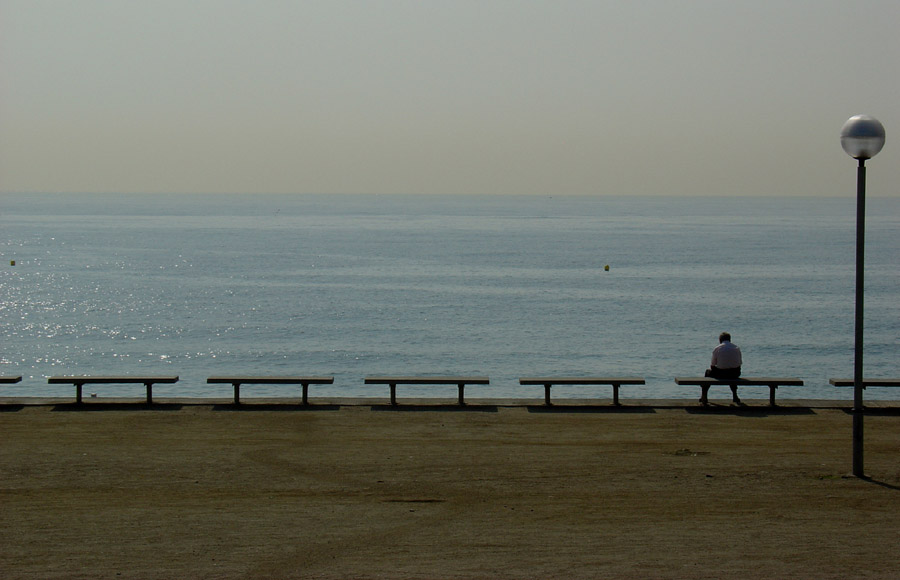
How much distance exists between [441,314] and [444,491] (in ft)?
143

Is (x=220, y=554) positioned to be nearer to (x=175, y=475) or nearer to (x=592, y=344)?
(x=175, y=475)

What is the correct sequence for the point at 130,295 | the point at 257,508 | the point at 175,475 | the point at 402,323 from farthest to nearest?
1. the point at 130,295
2. the point at 402,323
3. the point at 175,475
4. the point at 257,508

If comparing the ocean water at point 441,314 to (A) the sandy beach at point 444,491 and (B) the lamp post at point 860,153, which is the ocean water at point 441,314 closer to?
(A) the sandy beach at point 444,491

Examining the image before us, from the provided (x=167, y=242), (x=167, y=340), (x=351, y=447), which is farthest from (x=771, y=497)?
(x=167, y=242)

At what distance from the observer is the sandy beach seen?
337 inches

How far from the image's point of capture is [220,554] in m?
8.69

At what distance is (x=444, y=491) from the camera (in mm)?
10852

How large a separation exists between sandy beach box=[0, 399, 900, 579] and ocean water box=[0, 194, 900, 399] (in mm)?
17623

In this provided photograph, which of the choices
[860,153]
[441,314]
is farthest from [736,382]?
[441,314]

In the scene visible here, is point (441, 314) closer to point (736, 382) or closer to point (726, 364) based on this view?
point (726, 364)

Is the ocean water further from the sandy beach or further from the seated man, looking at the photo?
the sandy beach

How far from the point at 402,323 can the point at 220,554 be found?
42975mm

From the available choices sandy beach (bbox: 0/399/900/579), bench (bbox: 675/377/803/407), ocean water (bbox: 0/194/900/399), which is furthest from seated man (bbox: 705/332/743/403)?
ocean water (bbox: 0/194/900/399)

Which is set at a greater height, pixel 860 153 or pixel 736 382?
pixel 860 153
